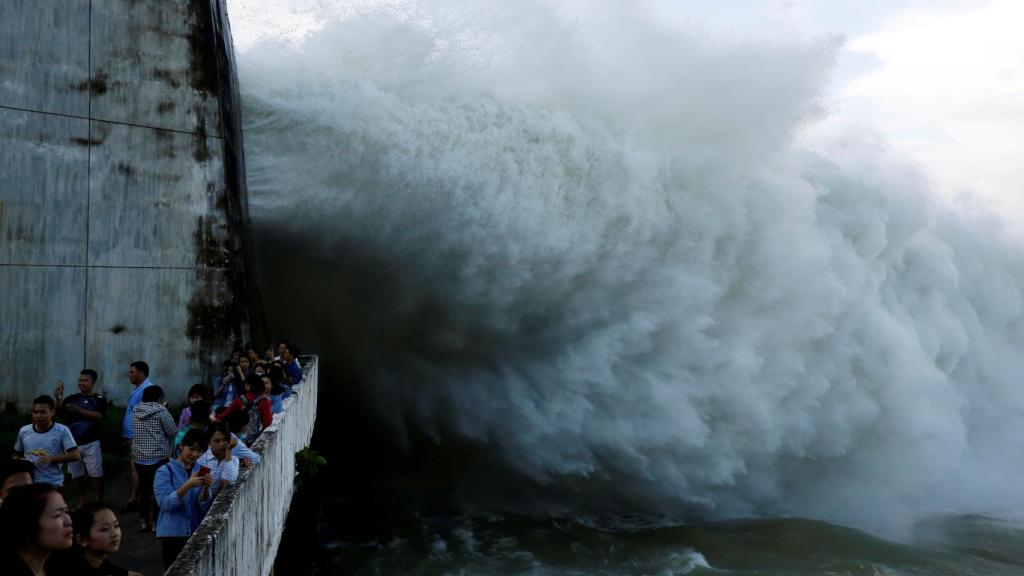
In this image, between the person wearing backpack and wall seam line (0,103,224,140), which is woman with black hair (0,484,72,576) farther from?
wall seam line (0,103,224,140)

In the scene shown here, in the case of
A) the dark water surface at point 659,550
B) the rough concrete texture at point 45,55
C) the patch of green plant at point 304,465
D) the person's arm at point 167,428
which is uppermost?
the rough concrete texture at point 45,55

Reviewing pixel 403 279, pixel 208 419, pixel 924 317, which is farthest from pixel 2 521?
pixel 924 317

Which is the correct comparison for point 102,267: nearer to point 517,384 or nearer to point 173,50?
point 173,50

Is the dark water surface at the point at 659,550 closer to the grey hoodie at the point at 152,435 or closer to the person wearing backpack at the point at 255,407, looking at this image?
the person wearing backpack at the point at 255,407

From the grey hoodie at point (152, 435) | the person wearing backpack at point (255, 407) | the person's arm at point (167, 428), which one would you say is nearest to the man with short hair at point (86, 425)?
the grey hoodie at point (152, 435)

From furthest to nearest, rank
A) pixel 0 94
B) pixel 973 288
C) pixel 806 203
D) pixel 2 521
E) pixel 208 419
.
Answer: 1. pixel 973 288
2. pixel 806 203
3. pixel 0 94
4. pixel 208 419
5. pixel 2 521
